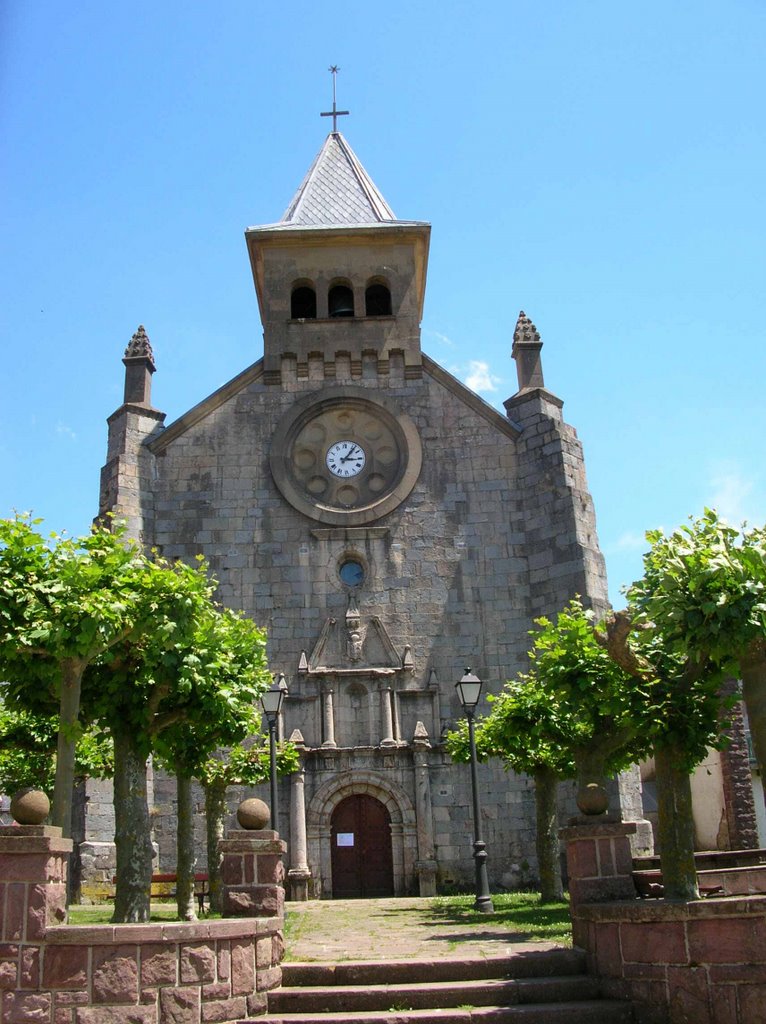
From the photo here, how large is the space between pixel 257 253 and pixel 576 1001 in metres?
23.1

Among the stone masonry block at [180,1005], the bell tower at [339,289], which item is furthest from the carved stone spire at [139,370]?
the stone masonry block at [180,1005]

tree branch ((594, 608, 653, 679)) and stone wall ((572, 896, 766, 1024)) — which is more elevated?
tree branch ((594, 608, 653, 679))

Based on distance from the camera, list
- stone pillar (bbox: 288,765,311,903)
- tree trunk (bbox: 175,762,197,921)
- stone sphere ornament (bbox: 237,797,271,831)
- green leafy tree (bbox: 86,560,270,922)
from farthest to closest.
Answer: stone pillar (bbox: 288,765,311,903) < tree trunk (bbox: 175,762,197,921) < green leafy tree (bbox: 86,560,270,922) < stone sphere ornament (bbox: 237,797,271,831)

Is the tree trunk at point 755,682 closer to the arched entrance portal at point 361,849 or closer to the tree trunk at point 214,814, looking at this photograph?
the tree trunk at point 214,814

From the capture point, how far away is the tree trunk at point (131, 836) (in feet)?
45.7

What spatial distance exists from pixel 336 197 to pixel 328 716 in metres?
15.8

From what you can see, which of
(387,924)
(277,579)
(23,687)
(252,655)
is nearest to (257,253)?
(277,579)

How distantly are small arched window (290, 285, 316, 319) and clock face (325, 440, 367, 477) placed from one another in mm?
4303

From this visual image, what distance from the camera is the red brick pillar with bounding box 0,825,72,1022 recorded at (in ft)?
31.2

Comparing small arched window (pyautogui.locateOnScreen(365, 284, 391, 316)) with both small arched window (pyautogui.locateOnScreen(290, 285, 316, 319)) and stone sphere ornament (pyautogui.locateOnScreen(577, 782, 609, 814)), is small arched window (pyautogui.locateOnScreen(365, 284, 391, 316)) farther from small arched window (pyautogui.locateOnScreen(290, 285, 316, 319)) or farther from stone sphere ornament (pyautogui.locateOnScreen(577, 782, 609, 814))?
stone sphere ornament (pyautogui.locateOnScreen(577, 782, 609, 814))

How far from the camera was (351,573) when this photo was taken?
25578 mm

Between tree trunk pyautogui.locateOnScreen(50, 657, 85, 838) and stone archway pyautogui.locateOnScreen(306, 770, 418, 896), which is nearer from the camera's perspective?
tree trunk pyautogui.locateOnScreen(50, 657, 85, 838)

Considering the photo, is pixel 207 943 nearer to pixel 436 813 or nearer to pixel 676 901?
pixel 676 901

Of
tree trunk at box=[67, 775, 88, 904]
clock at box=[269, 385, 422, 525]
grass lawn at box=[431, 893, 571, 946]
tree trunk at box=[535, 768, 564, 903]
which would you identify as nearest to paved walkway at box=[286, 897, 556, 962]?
grass lawn at box=[431, 893, 571, 946]
